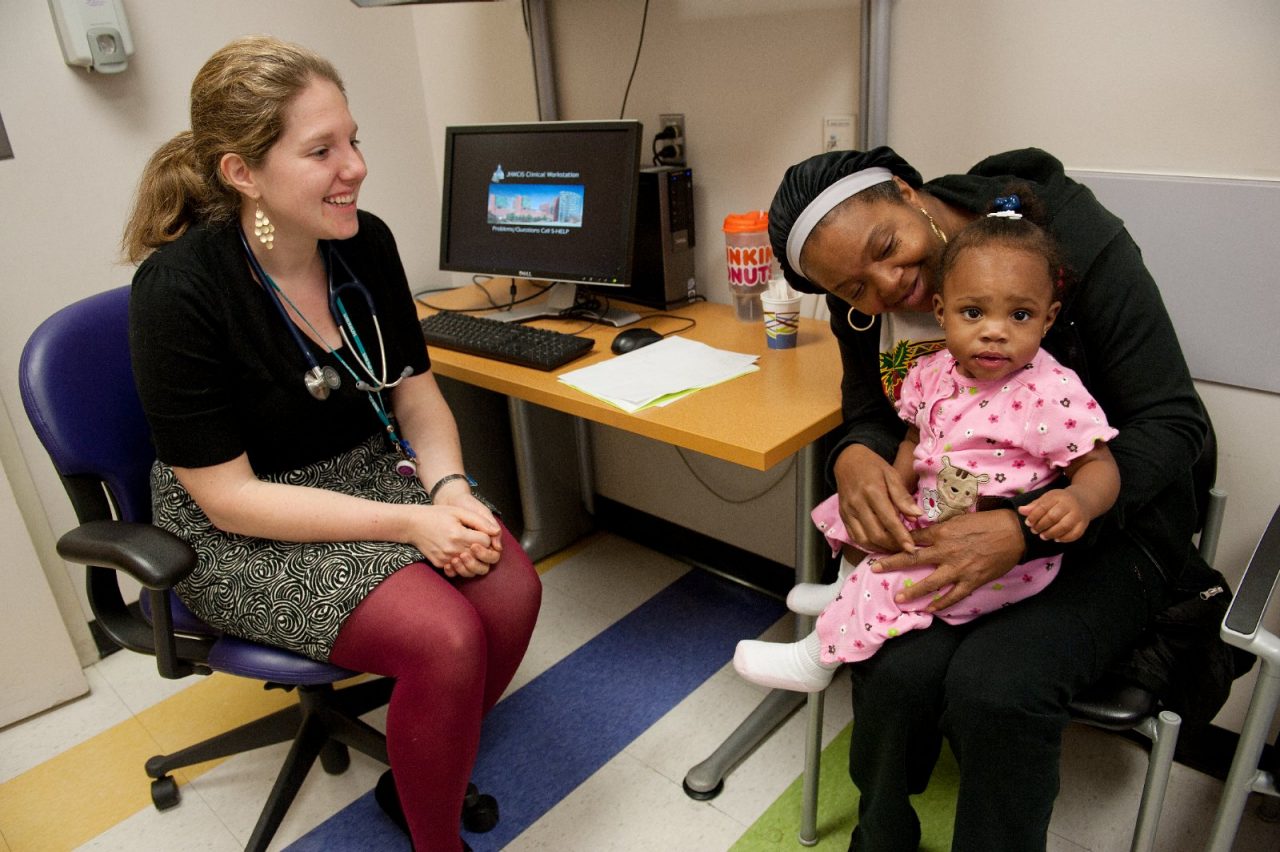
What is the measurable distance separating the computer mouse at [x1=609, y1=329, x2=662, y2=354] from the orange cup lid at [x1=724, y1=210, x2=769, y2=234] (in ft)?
0.90

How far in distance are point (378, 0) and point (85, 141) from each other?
72cm

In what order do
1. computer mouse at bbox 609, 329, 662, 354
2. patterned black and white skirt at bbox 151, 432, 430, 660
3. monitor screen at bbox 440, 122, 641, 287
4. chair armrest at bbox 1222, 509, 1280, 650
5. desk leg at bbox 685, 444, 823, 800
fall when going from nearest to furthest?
1. chair armrest at bbox 1222, 509, 1280, 650
2. patterned black and white skirt at bbox 151, 432, 430, 660
3. desk leg at bbox 685, 444, 823, 800
4. computer mouse at bbox 609, 329, 662, 354
5. monitor screen at bbox 440, 122, 641, 287

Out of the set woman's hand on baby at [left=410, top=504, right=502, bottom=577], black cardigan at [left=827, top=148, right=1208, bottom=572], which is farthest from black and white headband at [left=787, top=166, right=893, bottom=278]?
woman's hand on baby at [left=410, top=504, right=502, bottom=577]

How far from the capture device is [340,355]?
4.86ft

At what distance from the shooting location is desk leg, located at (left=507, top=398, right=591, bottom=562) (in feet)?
8.01

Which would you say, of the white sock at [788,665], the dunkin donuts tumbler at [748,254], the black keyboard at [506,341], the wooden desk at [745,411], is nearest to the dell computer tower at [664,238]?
the wooden desk at [745,411]

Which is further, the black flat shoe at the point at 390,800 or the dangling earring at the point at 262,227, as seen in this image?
the black flat shoe at the point at 390,800

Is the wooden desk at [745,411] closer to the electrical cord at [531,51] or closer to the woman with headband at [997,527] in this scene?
the woman with headband at [997,527]

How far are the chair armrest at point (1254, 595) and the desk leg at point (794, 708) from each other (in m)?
0.61

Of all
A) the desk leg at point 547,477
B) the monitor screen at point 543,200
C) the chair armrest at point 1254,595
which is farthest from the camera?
the desk leg at point 547,477

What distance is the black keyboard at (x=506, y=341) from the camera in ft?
5.80

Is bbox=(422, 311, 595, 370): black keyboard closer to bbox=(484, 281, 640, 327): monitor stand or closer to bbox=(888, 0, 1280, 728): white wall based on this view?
bbox=(484, 281, 640, 327): monitor stand

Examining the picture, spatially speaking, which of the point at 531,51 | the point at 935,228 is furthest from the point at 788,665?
the point at 531,51

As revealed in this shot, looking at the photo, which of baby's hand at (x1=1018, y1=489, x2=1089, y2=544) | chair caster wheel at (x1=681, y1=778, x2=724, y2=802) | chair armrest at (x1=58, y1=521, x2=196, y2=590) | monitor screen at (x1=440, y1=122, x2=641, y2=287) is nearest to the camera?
baby's hand at (x1=1018, y1=489, x2=1089, y2=544)
